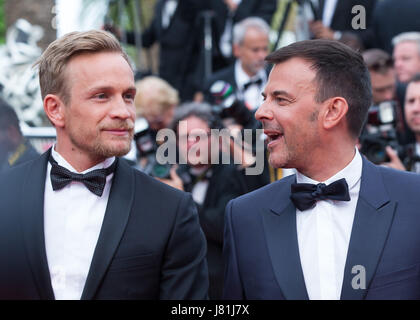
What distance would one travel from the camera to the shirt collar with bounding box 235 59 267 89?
20.0 feet

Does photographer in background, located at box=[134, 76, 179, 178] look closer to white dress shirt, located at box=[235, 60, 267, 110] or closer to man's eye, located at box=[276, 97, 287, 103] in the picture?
white dress shirt, located at box=[235, 60, 267, 110]

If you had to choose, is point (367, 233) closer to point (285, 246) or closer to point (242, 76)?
point (285, 246)

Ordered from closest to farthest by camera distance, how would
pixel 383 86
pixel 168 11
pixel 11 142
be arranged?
pixel 11 142 → pixel 383 86 → pixel 168 11

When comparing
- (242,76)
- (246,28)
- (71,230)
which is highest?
(246,28)

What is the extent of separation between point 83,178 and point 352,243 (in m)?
1.12

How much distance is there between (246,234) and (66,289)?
79 cm

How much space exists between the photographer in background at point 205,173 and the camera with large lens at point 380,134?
2.91ft

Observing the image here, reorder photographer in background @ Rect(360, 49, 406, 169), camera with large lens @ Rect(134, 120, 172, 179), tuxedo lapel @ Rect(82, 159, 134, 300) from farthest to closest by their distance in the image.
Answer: camera with large lens @ Rect(134, 120, 172, 179), photographer in background @ Rect(360, 49, 406, 169), tuxedo lapel @ Rect(82, 159, 134, 300)

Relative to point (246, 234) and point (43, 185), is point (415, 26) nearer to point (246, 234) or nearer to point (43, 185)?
point (246, 234)

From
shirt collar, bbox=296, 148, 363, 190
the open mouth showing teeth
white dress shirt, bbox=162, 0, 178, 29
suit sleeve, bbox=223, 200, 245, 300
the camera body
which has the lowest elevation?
suit sleeve, bbox=223, 200, 245, 300

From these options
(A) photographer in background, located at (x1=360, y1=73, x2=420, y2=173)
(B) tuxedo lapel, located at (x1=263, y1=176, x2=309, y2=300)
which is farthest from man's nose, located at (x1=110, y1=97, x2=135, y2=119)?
(A) photographer in background, located at (x1=360, y1=73, x2=420, y2=173)

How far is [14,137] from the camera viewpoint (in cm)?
454

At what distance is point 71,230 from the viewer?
8.96 feet

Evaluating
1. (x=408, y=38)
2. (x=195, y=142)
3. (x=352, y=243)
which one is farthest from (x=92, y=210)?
(x=408, y=38)
